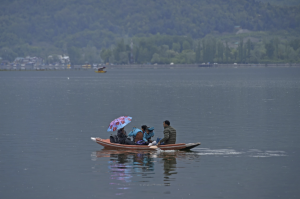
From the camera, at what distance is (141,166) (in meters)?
34.5

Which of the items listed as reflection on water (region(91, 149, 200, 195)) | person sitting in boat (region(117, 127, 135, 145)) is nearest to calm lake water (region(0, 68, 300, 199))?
reflection on water (region(91, 149, 200, 195))

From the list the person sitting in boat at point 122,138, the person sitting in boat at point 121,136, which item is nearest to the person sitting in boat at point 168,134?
the person sitting in boat at point 122,138

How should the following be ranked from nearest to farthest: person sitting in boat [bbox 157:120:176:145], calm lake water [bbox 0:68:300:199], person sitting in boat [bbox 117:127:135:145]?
calm lake water [bbox 0:68:300:199], person sitting in boat [bbox 157:120:176:145], person sitting in boat [bbox 117:127:135:145]

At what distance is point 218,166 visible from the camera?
34.7 metres

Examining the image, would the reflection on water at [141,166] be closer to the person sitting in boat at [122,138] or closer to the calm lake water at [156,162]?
the calm lake water at [156,162]

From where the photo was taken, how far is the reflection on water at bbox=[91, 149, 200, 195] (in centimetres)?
3025

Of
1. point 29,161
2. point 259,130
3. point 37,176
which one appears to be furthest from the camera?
point 259,130

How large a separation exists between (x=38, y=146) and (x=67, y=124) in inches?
635

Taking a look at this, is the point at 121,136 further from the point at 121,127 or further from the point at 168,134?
the point at 168,134

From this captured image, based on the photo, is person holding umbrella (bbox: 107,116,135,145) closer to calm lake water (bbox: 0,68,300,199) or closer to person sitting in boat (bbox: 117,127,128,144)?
person sitting in boat (bbox: 117,127,128,144)

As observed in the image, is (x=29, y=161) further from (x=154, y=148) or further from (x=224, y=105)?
(x=224, y=105)

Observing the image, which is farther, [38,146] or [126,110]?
[126,110]

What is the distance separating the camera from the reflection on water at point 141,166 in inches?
1191

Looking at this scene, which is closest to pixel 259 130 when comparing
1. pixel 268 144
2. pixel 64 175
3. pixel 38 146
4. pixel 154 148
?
pixel 268 144
